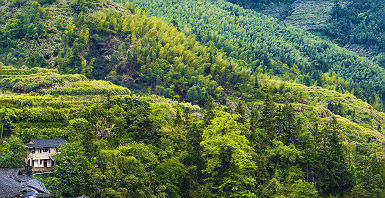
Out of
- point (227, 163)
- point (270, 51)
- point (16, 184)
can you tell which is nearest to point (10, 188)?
point (16, 184)

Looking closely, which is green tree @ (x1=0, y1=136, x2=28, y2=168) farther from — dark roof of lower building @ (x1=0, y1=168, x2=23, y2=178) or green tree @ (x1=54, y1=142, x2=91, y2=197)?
green tree @ (x1=54, y1=142, x2=91, y2=197)

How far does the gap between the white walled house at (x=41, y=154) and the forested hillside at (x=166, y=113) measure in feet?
8.92

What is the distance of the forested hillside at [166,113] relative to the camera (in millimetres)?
65312

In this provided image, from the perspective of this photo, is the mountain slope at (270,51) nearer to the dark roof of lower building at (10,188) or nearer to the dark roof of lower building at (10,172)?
the dark roof of lower building at (10,172)

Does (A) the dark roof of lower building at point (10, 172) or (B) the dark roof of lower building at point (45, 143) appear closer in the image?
(A) the dark roof of lower building at point (10, 172)

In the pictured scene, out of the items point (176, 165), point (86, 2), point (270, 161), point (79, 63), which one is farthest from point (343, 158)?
point (86, 2)

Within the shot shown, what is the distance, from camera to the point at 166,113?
86.4m

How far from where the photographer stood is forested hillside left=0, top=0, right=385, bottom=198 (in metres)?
65.3

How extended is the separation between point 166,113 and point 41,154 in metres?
26.0

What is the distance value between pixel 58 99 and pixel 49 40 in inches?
1471

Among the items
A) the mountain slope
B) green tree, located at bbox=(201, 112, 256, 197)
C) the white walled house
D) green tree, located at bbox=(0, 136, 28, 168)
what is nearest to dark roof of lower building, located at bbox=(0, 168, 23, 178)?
green tree, located at bbox=(0, 136, 28, 168)

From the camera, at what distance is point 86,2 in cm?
13350

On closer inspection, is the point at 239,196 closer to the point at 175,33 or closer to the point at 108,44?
the point at 108,44

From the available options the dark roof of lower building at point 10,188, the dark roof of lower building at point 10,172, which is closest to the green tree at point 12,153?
the dark roof of lower building at point 10,172
